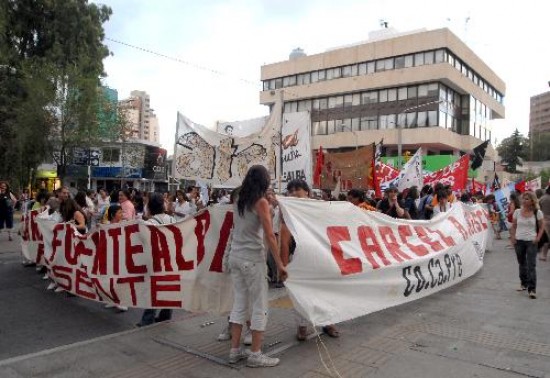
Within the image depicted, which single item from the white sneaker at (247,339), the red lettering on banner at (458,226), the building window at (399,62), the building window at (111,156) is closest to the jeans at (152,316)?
the white sneaker at (247,339)

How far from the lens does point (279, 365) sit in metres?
4.45

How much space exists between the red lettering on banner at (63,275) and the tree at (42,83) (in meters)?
19.3

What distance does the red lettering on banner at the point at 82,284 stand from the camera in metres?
6.50

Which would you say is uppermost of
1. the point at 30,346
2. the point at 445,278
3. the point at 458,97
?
the point at 458,97

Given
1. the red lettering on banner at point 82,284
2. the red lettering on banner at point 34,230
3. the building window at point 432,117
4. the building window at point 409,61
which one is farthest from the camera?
the building window at point 409,61

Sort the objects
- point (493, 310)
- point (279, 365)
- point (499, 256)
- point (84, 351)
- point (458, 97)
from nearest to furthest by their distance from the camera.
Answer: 1. point (279, 365)
2. point (84, 351)
3. point (493, 310)
4. point (499, 256)
5. point (458, 97)

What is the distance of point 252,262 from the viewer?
441cm

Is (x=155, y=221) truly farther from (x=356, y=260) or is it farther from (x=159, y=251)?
(x=356, y=260)

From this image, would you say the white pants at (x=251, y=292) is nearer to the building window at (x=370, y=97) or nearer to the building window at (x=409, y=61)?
the building window at (x=409, y=61)

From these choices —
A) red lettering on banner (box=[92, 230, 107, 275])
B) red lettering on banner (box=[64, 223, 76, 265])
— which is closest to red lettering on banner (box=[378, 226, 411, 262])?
red lettering on banner (box=[92, 230, 107, 275])

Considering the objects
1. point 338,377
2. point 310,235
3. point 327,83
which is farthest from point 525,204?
point 327,83

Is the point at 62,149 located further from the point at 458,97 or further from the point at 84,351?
the point at 458,97

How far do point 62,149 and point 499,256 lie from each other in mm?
22397

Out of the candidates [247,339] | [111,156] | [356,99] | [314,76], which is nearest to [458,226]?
[247,339]
